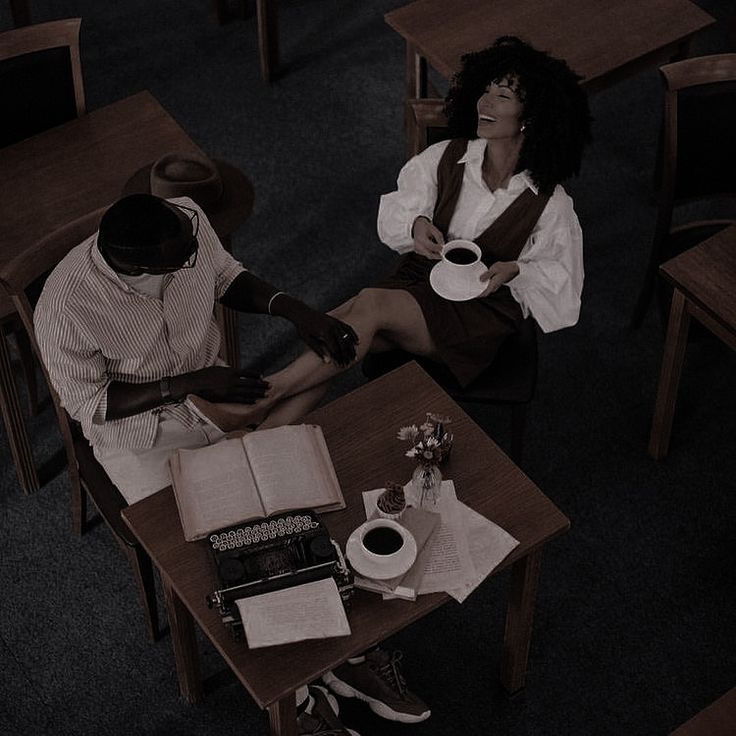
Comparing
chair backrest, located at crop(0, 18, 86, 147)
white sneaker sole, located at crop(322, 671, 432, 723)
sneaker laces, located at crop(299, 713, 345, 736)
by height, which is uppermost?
chair backrest, located at crop(0, 18, 86, 147)

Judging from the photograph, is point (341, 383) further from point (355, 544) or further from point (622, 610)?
point (355, 544)

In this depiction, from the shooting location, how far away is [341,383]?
3879mm

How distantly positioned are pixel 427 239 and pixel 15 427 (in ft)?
4.05

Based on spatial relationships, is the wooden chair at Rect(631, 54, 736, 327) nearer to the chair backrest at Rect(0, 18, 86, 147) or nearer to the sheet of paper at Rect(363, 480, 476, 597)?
the sheet of paper at Rect(363, 480, 476, 597)

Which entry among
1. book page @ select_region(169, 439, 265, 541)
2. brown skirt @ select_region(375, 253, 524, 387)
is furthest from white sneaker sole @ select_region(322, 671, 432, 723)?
brown skirt @ select_region(375, 253, 524, 387)

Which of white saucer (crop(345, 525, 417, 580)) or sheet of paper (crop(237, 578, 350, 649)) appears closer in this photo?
sheet of paper (crop(237, 578, 350, 649))

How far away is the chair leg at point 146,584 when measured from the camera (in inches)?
119

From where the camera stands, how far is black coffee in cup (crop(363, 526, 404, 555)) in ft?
8.21

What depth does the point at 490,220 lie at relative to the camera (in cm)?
333

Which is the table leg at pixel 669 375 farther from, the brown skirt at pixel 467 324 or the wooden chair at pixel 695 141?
the brown skirt at pixel 467 324

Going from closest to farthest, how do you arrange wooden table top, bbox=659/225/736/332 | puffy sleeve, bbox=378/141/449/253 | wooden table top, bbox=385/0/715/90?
wooden table top, bbox=659/225/736/332, puffy sleeve, bbox=378/141/449/253, wooden table top, bbox=385/0/715/90

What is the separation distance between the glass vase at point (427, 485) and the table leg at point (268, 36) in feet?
8.58

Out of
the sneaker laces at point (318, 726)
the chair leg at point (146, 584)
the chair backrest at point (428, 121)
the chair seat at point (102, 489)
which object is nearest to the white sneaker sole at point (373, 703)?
the sneaker laces at point (318, 726)

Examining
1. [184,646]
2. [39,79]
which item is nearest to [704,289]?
[184,646]
